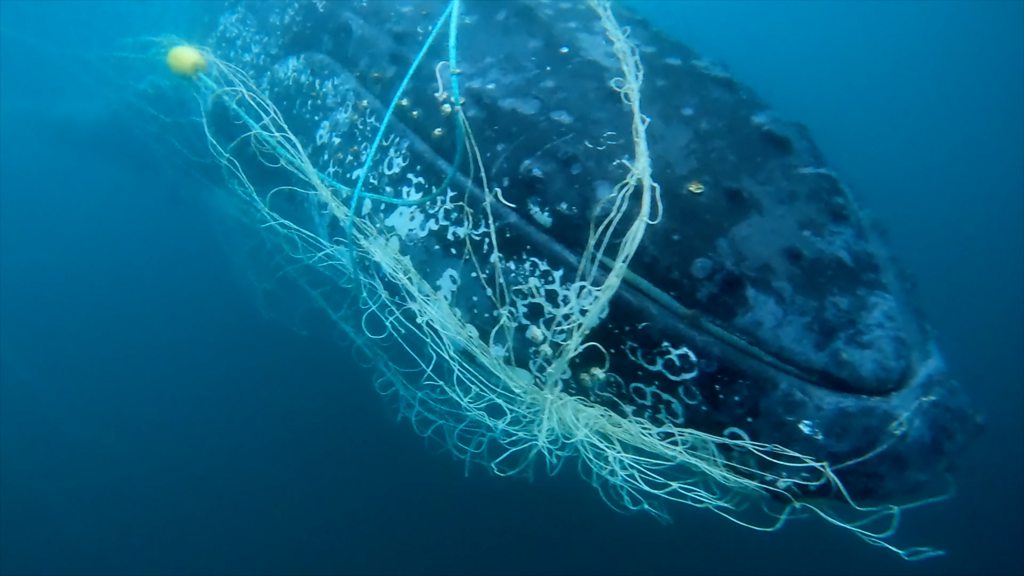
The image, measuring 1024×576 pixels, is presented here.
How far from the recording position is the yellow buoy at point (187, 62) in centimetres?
447

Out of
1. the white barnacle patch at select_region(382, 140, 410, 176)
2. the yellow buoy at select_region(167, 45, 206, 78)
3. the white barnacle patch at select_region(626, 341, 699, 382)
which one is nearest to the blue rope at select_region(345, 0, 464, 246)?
the white barnacle patch at select_region(382, 140, 410, 176)

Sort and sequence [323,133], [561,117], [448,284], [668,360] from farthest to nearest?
1. [323,133]
2. [448,284]
3. [561,117]
4. [668,360]

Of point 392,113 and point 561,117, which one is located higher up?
point 561,117

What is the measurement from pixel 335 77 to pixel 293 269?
5.85 ft

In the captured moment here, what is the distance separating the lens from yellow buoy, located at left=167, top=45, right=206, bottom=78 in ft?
14.7

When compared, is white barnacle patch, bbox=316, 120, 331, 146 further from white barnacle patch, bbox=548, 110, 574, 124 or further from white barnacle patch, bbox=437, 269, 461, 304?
white barnacle patch, bbox=548, 110, 574, 124

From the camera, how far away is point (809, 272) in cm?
278

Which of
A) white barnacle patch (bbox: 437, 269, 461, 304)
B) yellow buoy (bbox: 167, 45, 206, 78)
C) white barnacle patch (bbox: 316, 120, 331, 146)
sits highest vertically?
yellow buoy (bbox: 167, 45, 206, 78)

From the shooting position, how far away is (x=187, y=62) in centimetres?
447

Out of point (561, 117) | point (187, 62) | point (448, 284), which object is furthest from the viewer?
point (187, 62)

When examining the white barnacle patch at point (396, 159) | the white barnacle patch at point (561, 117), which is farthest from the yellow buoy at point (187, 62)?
the white barnacle patch at point (561, 117)

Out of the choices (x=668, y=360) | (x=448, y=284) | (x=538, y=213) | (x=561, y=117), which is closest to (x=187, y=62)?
(x=448, y=284)

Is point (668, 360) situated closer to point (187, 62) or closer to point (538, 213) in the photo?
point (538, 213)

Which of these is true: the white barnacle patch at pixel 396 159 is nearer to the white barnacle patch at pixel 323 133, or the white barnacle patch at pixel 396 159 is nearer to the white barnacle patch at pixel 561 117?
the white barnacle patch at pixel 323 133
